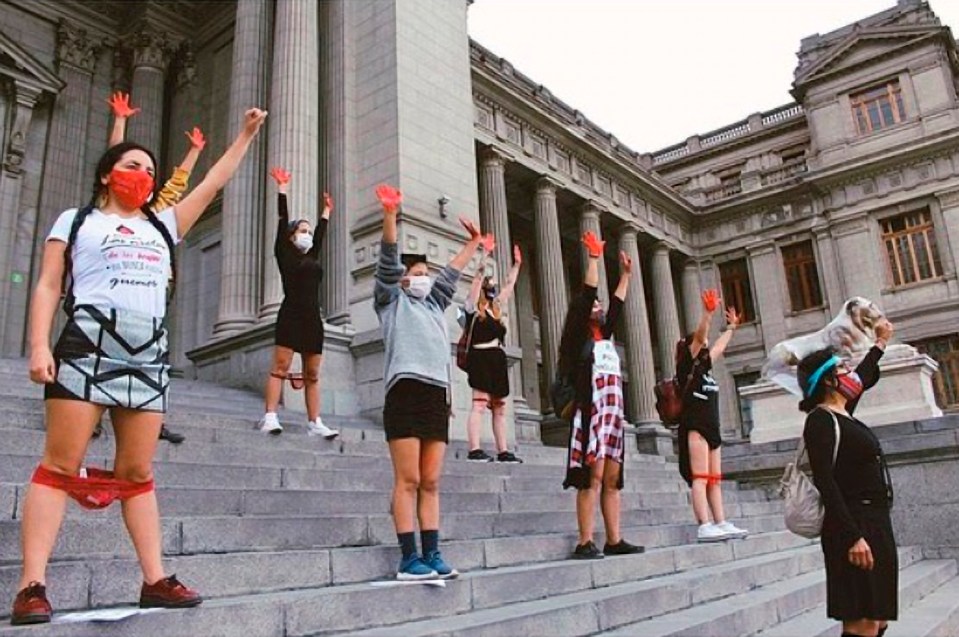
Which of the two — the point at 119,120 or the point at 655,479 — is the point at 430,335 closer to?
the point at 119,120

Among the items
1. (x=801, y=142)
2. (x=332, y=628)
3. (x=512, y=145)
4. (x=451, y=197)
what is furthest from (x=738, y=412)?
(x=332, y=628)

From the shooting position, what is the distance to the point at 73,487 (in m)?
2.68

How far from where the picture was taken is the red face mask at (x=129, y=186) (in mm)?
2955

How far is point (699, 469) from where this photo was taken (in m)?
6.43

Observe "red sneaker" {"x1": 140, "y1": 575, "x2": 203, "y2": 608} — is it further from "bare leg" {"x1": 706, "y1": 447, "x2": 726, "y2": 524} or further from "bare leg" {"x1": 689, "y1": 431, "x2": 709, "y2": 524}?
"bare leg" {"x1": 706, "y1": 447, "x2": 726, "y2": 524}

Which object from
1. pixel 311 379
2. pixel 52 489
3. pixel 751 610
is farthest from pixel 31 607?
pixel 311 379

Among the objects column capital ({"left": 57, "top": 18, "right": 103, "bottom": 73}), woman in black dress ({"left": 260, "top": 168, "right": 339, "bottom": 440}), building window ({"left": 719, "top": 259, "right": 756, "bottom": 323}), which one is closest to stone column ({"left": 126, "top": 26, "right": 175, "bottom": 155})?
column capital ({"left": 57, "top": 18, "right": 103, "bottom": 73})

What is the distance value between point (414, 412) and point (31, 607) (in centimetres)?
194

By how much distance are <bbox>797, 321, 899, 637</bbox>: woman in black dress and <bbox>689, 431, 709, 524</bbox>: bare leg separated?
2.99 m

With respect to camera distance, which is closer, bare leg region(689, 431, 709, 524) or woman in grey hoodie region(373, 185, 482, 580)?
woman in grey hoodie region(373, 185, 482, 580)

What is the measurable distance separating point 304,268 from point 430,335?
9.20 feet

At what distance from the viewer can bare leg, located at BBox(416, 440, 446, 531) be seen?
3.95m

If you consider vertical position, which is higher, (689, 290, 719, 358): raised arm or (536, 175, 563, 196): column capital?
(536, 175, 563, 196): column capital

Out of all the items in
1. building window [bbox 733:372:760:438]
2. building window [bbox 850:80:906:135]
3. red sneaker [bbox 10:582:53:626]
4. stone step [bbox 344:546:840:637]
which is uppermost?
building window [bbox 850:80:906:135]
